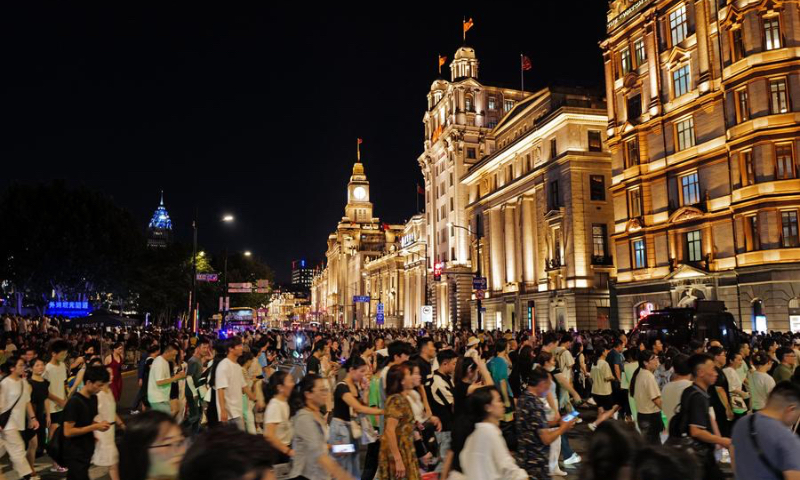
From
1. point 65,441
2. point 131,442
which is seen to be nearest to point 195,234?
point 65,441

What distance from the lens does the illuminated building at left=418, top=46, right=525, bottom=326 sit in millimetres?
78375

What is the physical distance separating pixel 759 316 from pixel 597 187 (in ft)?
61.9

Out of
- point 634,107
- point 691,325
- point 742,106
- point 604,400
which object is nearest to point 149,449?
point 604,400

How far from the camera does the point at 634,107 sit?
4375 cm

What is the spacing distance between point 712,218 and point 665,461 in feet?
123

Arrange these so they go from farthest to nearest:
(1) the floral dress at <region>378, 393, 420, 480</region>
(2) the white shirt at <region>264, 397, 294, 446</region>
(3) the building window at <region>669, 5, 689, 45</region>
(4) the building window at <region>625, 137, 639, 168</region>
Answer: (4) the building window at <region>625, 137, 639, 168</region> < (3) the building window at <region>669, 5, 689, 45</region> < (1) the floral dress at <region>378, 393, 420, 480</region> < (2) the white shirt at <region>264, 397, 294, 446</region>

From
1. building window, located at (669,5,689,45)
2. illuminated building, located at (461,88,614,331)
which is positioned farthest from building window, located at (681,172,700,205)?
illuminated building, located at (461,88,614,331)

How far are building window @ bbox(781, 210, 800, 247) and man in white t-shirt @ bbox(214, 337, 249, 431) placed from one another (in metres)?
30.9

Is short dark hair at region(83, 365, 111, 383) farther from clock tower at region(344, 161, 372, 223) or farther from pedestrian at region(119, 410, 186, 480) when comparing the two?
clock tower at region(344, 161, 372, 223)

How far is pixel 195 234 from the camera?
3625 cm

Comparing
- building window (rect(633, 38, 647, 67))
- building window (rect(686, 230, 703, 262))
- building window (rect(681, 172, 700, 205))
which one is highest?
building window (rect(633, 38, 647, 67))

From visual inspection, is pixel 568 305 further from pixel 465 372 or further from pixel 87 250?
pixel 465 372

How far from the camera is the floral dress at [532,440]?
643 cm

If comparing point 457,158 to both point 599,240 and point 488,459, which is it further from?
point 488,459
